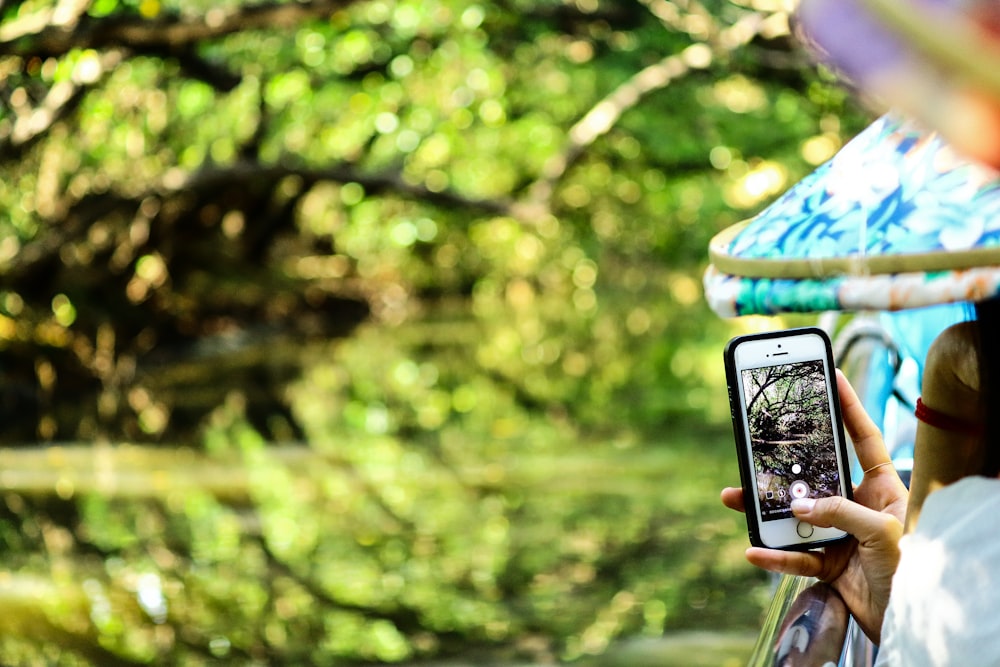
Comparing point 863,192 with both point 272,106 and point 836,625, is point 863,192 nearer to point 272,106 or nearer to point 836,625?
point 836,625

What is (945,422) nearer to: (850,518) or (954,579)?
(954,579)

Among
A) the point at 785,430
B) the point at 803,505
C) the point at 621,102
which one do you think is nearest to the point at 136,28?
the point at 621,102

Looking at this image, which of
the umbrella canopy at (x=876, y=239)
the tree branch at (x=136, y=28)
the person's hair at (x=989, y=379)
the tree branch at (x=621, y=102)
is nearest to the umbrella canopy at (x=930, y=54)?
the umbrella canopy at (x=876, y=239)

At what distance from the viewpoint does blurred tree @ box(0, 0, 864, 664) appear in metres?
5.65

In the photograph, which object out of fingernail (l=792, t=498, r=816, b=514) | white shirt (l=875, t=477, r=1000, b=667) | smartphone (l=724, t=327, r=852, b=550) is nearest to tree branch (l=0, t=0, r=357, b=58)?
smartphone (l=724, t=327, r=852, b=550)

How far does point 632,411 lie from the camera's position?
10555 mm

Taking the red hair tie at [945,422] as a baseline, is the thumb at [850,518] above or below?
below

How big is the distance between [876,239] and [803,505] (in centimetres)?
54

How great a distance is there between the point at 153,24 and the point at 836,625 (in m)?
7.00

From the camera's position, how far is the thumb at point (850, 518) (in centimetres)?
155

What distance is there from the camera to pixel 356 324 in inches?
837

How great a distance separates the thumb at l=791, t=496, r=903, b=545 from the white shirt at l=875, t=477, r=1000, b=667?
0.18 metres

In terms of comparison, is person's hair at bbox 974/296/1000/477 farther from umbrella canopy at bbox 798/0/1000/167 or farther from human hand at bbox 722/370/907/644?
umbrella canopy at bbox 798/0/1000/167

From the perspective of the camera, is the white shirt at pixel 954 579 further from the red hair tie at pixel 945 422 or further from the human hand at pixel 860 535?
the human hand at pixel 860 535
